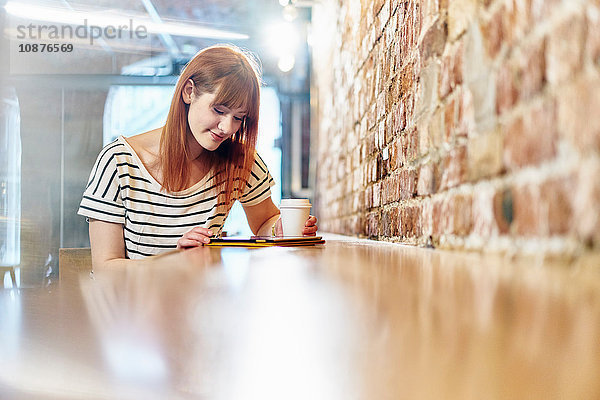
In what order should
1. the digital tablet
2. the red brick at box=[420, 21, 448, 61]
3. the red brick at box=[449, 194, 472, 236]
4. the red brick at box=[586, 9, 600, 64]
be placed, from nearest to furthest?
the red brick at box=[586, 9, 600, 64]
the red brick at box=[449, 194, 472, 236]
the red brick at box=[420, 21, 448, 61]
the digital tablet

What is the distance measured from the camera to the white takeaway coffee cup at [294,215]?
1.37 metres

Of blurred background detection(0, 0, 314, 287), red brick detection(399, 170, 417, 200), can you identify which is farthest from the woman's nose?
blurred background detection(0, 0, 314, 287)

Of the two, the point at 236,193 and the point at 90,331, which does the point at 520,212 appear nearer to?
the point at 90,331

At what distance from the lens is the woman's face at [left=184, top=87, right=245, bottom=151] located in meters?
1.55

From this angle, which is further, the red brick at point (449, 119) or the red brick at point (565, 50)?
the red brick at point (449, 119)

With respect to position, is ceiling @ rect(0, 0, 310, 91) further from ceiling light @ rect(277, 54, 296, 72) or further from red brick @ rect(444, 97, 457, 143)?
red brick @ rect(444, 97, 457, 143)

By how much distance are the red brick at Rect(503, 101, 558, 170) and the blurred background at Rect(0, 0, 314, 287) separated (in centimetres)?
389

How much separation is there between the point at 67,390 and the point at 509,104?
1.76 feet

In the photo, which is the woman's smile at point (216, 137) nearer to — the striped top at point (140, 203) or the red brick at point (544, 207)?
the striped top at point (140, 203)

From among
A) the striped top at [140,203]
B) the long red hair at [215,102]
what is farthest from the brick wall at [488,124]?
the striped top at [140,203]

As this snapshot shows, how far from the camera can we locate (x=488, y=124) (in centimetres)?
63

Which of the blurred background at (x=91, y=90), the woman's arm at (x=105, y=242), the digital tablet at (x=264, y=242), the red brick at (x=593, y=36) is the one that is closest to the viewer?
the red brick at (x=593, y=36)

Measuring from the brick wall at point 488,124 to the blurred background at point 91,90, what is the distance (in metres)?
3.31

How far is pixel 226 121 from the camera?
1.56 meters
